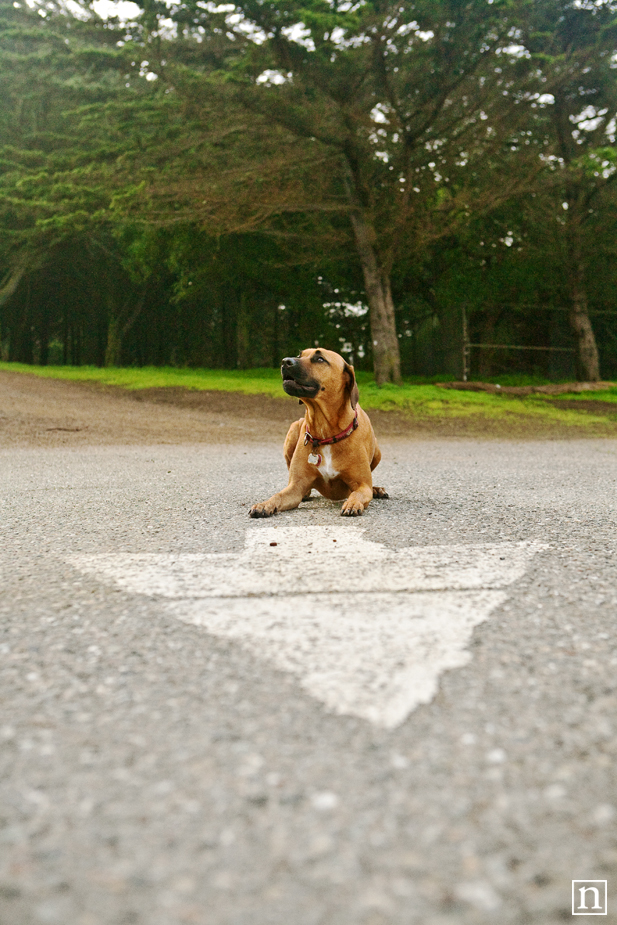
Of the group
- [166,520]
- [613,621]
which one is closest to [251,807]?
[613,621]

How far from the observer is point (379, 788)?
3.94 feet

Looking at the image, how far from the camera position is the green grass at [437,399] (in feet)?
44.9

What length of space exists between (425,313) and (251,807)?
956 inches

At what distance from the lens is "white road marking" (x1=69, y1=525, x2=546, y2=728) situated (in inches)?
63.1

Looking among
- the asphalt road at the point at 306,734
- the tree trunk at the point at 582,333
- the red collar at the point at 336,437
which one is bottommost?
the asphalt road at the point at 306,734

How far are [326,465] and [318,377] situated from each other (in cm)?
53

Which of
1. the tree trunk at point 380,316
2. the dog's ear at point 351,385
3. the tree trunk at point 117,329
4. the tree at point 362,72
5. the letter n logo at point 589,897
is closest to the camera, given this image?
the letter n logo at point 589,897

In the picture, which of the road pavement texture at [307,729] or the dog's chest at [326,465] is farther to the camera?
the dog's chest at [326,465]

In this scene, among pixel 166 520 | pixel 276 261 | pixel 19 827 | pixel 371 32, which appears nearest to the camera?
pixel 19 827

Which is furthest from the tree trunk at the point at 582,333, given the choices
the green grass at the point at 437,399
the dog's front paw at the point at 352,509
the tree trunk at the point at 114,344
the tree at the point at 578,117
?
the dog's front paw at the point at 352,509

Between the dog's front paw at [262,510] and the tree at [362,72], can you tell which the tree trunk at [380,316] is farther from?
the dog's front paw at [262,510]

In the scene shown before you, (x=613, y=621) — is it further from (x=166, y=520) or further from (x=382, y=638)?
(x=166, y=520)

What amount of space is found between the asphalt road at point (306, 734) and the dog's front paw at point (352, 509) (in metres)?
0.74

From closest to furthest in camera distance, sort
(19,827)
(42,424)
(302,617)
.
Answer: (19,827), (302,617), (42,424)
